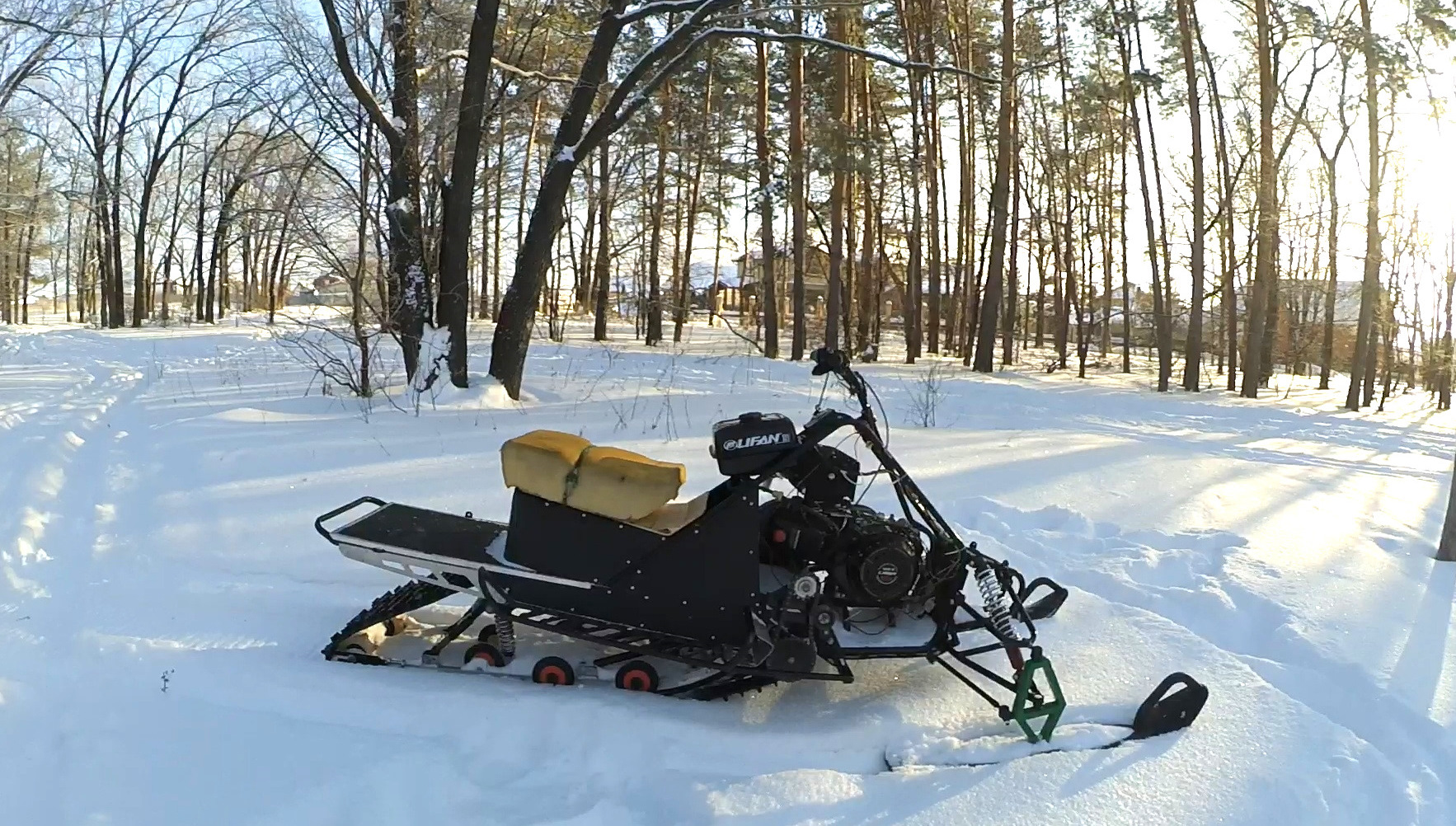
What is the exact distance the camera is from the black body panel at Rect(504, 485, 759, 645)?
130 inches

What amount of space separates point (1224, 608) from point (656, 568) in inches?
109

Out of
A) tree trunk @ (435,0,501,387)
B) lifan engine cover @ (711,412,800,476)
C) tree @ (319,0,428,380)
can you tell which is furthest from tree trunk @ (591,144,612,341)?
lifan engine cover @ (711,412,800,476)

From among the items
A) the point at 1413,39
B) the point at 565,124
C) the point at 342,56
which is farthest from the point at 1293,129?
the point at 342,56

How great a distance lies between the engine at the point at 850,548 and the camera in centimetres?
334

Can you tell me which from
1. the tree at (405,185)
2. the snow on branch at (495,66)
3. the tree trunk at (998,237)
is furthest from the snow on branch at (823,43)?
the tree trunk at (998,237)

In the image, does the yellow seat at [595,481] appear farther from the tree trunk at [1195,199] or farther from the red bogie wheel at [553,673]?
the tree trunk at [1195,199]

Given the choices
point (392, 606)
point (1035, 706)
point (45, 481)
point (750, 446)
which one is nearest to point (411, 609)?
point (392, 606)

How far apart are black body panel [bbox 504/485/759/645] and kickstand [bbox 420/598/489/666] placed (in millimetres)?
227

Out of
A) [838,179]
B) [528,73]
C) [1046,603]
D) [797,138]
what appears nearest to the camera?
[1046,603]

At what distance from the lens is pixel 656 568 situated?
131 inches

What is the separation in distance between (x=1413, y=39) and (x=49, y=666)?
23355 mm

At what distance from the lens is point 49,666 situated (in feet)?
10.7

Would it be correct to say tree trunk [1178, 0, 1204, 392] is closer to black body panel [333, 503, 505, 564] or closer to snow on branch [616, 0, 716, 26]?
snow on branch [616, 0, 716, 26]

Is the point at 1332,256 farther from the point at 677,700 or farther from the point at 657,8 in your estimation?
the point at 677,700
